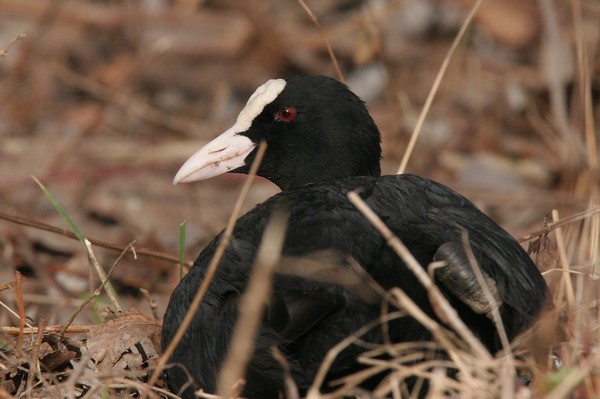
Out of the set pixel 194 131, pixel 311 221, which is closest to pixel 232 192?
pixel 194 131

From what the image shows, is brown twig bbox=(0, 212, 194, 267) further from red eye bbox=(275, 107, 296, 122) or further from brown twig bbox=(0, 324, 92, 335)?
red eye bbox=(275, 107, 296, 122)

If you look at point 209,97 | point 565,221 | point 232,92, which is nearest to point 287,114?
point 565,221

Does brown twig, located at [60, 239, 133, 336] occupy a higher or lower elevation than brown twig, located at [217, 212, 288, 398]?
lower

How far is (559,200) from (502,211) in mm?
373

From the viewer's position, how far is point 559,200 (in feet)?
20.3

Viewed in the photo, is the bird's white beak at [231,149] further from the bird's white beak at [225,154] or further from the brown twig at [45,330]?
the brown twig at [45,330]

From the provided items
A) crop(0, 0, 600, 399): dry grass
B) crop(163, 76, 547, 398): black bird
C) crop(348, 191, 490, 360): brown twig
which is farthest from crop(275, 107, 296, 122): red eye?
crop(348, 191, 490, 360): brown twig

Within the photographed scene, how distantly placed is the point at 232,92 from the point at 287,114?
14.2 feet

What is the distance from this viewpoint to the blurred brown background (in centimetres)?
672

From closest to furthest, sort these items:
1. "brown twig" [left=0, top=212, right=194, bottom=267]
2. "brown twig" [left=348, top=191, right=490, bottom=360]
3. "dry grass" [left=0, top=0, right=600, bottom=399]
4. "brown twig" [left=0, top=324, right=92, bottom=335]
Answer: "brown twig" [left=348, top=191, right=490, bottom=360] < "brown twig" [left=0, top=324, right=92, bottom=335] < "brown twig" [left=0, top=212, right=194, bottom=267] < "dry grass" [left=0, top=0, right=600, bottom=399]

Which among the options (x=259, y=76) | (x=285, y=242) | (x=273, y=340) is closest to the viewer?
(x=273, y=340)

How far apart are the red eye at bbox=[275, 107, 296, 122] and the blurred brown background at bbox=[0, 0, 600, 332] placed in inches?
94.3

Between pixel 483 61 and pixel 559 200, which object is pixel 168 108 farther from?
pixel 559 200

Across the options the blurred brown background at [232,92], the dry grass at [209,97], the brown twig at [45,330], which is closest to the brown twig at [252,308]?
the brown twig at [45,330]
